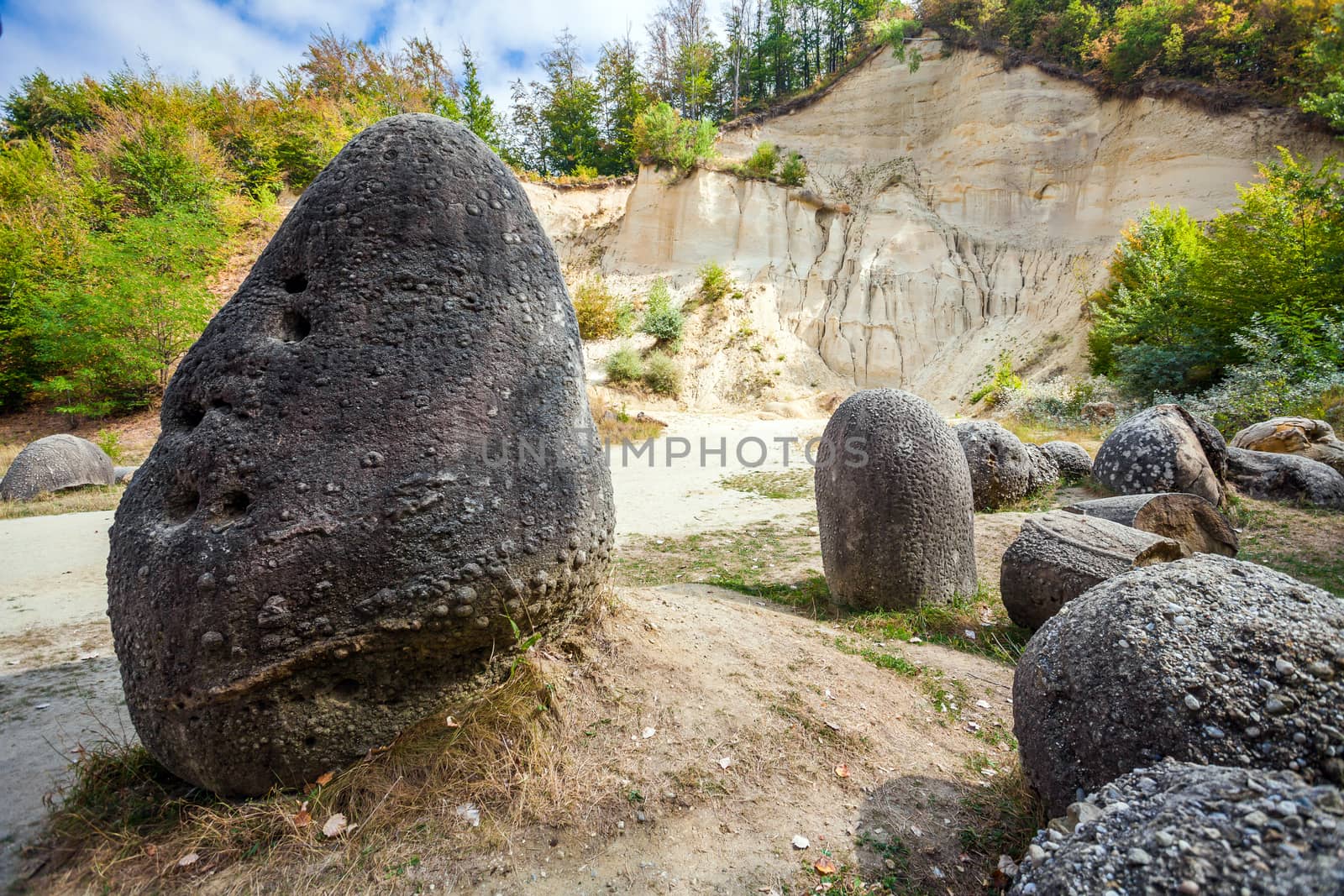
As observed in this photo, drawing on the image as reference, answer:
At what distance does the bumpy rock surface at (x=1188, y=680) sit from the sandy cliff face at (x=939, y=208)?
17772mm

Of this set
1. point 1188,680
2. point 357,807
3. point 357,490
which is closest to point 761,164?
point 357,490

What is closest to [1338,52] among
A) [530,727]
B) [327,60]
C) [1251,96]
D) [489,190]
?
[1251,96]

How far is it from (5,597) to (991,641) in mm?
7364

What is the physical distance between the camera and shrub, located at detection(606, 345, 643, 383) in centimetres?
1772

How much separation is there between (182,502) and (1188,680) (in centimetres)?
302

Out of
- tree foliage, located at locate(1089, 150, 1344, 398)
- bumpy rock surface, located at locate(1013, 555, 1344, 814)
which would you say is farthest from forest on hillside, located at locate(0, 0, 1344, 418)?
bumpy rock surface, located at locate(1013, 555, 1344, 814)

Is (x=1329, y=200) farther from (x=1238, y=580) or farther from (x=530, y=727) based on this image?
(x=530, y=727)

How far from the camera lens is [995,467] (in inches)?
286

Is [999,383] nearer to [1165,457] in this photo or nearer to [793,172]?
[1165,457]

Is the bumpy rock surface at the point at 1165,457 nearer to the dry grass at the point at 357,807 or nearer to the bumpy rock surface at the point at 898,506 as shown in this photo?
the bumpy rock surface at the point at 898,506

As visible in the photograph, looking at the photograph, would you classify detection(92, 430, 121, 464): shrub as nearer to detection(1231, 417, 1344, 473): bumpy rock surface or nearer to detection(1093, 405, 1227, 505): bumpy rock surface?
detection(1093, 405, 1227, 505): bumpy rock surface

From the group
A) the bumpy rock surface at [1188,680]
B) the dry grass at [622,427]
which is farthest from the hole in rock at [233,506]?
the dry grass at [622,427]

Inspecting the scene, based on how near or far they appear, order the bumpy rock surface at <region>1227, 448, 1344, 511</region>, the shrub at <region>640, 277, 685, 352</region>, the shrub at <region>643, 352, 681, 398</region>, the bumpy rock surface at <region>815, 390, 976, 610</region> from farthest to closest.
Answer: the shrub at <region>640, 277, 685, 352</region>
the shrub at <region>643, 352, 681, 398</region>
the bumpy rock surface at <region>1227, 448, 1344, 511</region>
the bumpy rock surface at <region>815, 390, 976, 610</region>

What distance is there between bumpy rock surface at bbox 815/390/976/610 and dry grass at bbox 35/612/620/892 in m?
2.43
